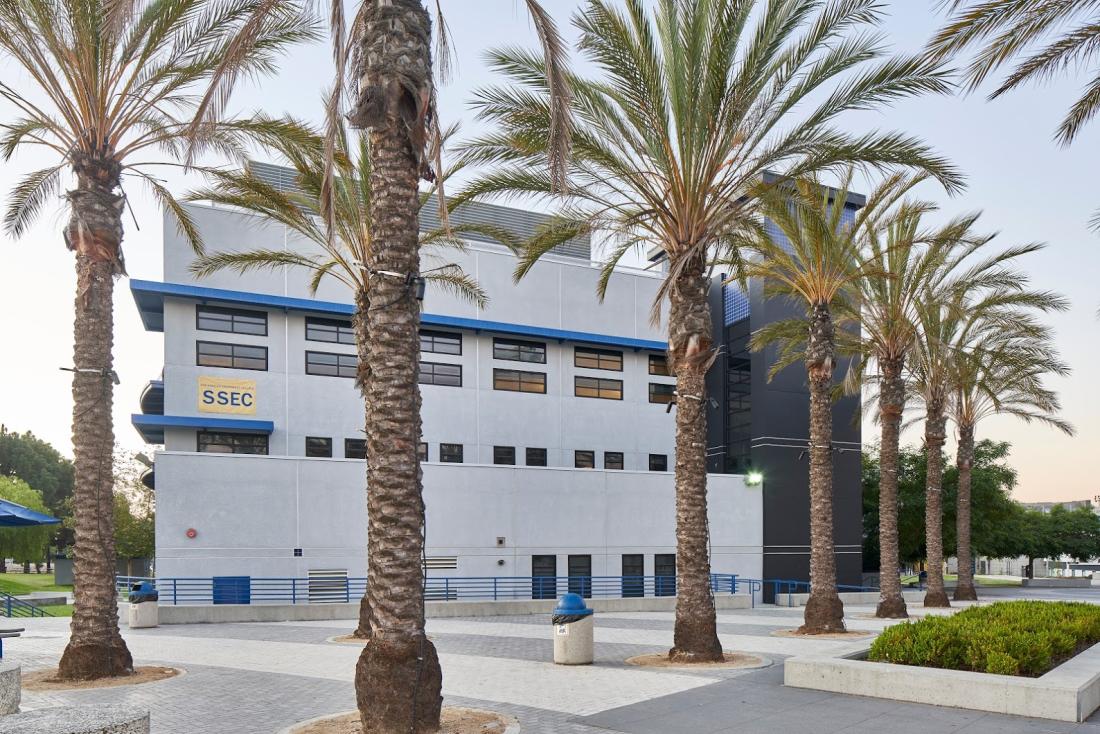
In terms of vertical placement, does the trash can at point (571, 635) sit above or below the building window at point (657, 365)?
below

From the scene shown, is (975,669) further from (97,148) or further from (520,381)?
(520,381)

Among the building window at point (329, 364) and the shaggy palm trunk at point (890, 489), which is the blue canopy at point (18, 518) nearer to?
the building window at point (329, 364)

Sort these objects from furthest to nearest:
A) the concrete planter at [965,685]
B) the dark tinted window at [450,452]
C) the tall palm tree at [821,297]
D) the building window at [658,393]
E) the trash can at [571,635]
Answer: the building window at [658,393] → the dark tinted window at [450,452] → the tall palm tree at [821,297] → the trash can at [571,635] → the concrete planter at [965,685]

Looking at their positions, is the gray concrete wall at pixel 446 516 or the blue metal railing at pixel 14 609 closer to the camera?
the blue metal railing at pixel 14 609

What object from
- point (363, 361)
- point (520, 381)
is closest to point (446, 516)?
point (520, 381)

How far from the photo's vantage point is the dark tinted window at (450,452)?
32.2 m

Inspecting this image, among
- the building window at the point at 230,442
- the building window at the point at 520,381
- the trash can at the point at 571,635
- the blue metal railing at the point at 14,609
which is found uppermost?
the building window at the point at 520,381

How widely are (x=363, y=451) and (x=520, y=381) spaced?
6.89 metres

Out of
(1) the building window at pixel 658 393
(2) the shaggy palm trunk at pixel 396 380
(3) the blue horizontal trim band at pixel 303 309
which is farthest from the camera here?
(1) the building window at pixel 658 393

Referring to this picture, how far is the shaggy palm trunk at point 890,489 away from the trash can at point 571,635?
556 inches

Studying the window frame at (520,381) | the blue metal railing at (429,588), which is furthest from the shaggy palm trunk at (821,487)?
the window frame at (520,381)

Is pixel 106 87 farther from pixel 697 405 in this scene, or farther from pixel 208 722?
pixel 697 405

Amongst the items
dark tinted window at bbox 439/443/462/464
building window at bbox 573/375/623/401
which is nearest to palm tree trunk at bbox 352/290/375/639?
dark tinted window at bbox 439/443/462/464

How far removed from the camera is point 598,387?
36094 mm
